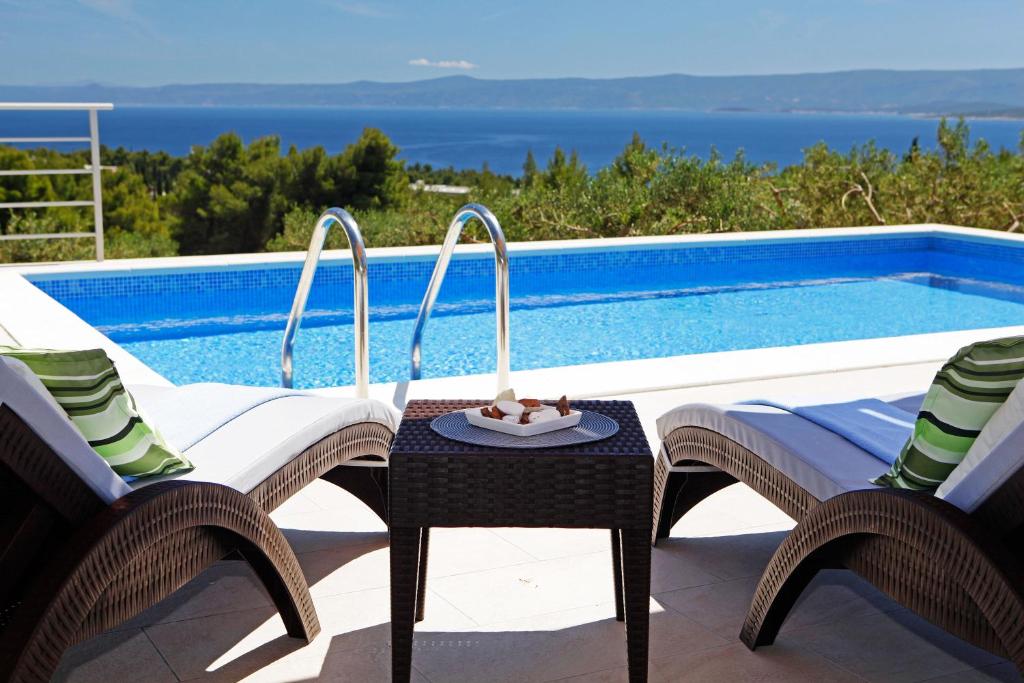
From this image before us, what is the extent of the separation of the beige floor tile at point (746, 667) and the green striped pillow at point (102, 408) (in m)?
1.06

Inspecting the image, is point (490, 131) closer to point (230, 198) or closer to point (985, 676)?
point (230, 198)

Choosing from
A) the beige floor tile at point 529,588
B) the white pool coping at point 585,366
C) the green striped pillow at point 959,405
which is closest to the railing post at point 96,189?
the white pool coping at point 585,366

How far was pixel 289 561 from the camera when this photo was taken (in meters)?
2.34

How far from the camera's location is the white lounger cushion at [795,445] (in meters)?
2.37

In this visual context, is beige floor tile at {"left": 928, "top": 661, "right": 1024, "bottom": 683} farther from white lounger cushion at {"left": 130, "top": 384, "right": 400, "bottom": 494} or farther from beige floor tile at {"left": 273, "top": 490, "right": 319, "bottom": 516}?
beige floor tile at {"left": 273, "top": 490, "right": 319, "bottom": 516}

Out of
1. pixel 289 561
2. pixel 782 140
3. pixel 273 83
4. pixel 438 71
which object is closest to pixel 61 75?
pixel 273 83

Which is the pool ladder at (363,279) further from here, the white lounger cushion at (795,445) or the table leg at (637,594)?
the table leg at (637,594)

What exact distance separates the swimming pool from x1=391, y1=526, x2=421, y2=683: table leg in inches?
153

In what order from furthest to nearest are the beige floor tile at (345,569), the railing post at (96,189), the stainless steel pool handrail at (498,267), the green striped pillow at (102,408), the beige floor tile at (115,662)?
the railing post at (96,189) → the stainless steel pool handrail at (498,267) → the beige floor tile at (345,569) → the beige floor tile at (115,662) → the green striped pillow at (102,408)

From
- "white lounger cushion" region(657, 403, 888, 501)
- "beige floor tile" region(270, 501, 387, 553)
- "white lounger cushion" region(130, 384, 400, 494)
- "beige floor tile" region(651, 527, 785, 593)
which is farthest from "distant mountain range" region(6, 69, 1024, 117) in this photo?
"white lounger cushion" region(657, 403, 888, 501)

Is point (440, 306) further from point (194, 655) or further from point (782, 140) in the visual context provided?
point (782, 140)

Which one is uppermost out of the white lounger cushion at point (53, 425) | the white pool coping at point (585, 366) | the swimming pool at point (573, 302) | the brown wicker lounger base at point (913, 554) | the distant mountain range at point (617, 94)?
the distant mountain range at point (617, 94)

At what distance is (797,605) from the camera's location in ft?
8.53

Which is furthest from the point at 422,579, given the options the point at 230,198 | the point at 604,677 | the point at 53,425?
the point at 230,198
